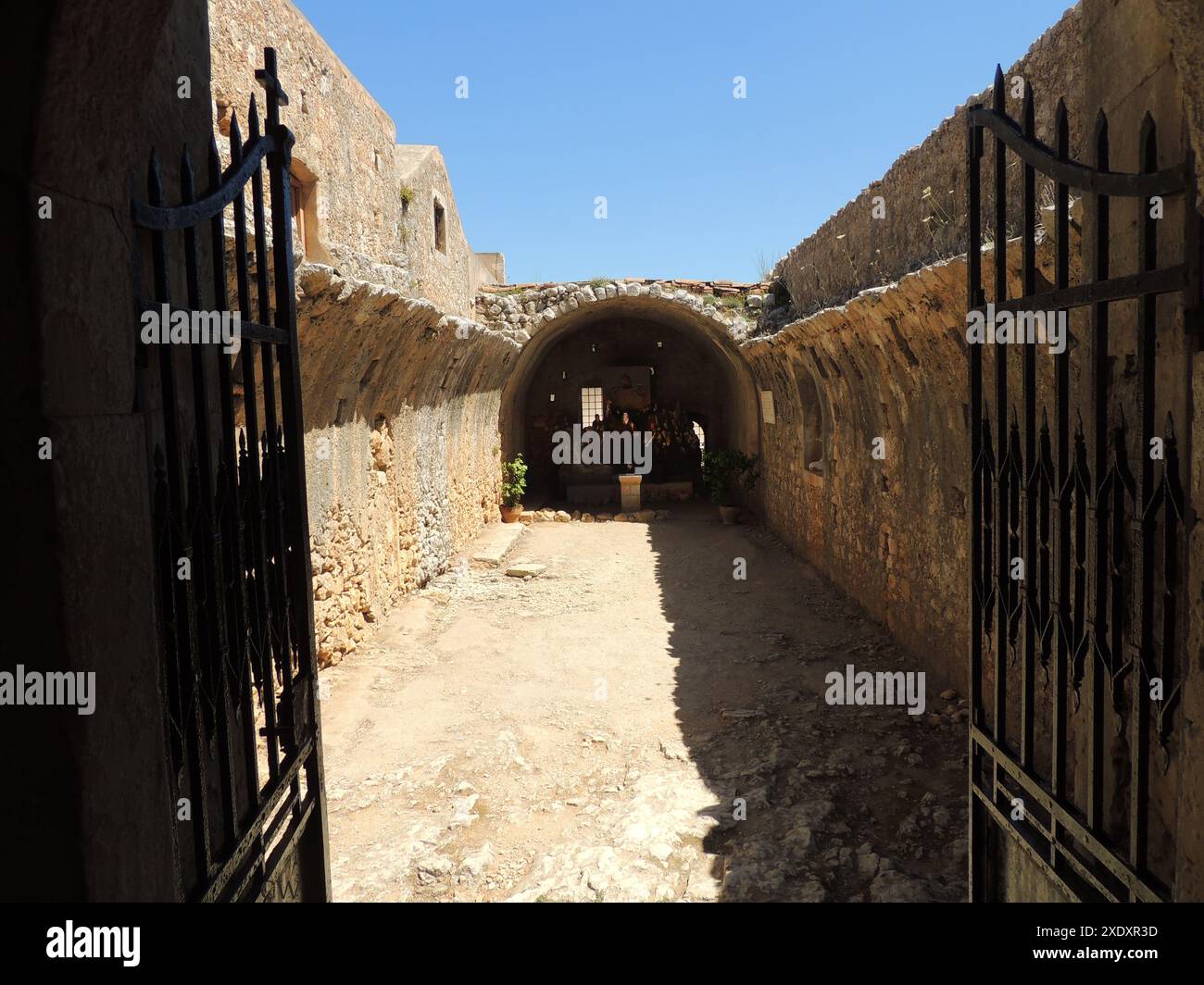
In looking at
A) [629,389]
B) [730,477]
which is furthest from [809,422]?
[629,389]

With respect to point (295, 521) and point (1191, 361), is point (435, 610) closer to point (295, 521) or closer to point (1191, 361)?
point (295, 521)

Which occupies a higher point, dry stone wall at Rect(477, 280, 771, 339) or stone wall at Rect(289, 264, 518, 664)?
dry stone wall at Rect(477, 280, 771, 339)

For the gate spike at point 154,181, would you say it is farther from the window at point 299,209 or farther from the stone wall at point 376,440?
the window at point 299,209

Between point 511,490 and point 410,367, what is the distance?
7.55 m

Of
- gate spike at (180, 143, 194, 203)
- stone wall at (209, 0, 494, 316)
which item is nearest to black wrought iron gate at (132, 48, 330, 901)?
gate spike at (180, 143, 194, 203)

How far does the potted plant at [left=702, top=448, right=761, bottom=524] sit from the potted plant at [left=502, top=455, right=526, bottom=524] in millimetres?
3707

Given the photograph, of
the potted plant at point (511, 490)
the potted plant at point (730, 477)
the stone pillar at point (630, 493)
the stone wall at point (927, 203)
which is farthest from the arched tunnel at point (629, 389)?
the stone wall at point (927, 203)

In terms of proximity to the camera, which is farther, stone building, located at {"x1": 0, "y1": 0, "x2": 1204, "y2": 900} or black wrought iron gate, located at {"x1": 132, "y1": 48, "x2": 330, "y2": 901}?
black wrought iron gate, located at {"x1": 132, "y1": 48, "x2": 330, "y2": 901}

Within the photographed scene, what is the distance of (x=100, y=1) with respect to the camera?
62.0 inches

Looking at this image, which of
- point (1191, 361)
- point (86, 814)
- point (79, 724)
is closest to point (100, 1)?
point (79, 724)

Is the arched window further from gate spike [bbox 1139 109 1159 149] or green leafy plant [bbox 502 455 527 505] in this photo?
gate spike [bbox 1139 109 1159 149]

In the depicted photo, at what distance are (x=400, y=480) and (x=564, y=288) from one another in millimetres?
7734

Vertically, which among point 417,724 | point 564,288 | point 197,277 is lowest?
point 417,724

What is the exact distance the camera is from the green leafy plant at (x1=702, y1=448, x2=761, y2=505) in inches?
643
